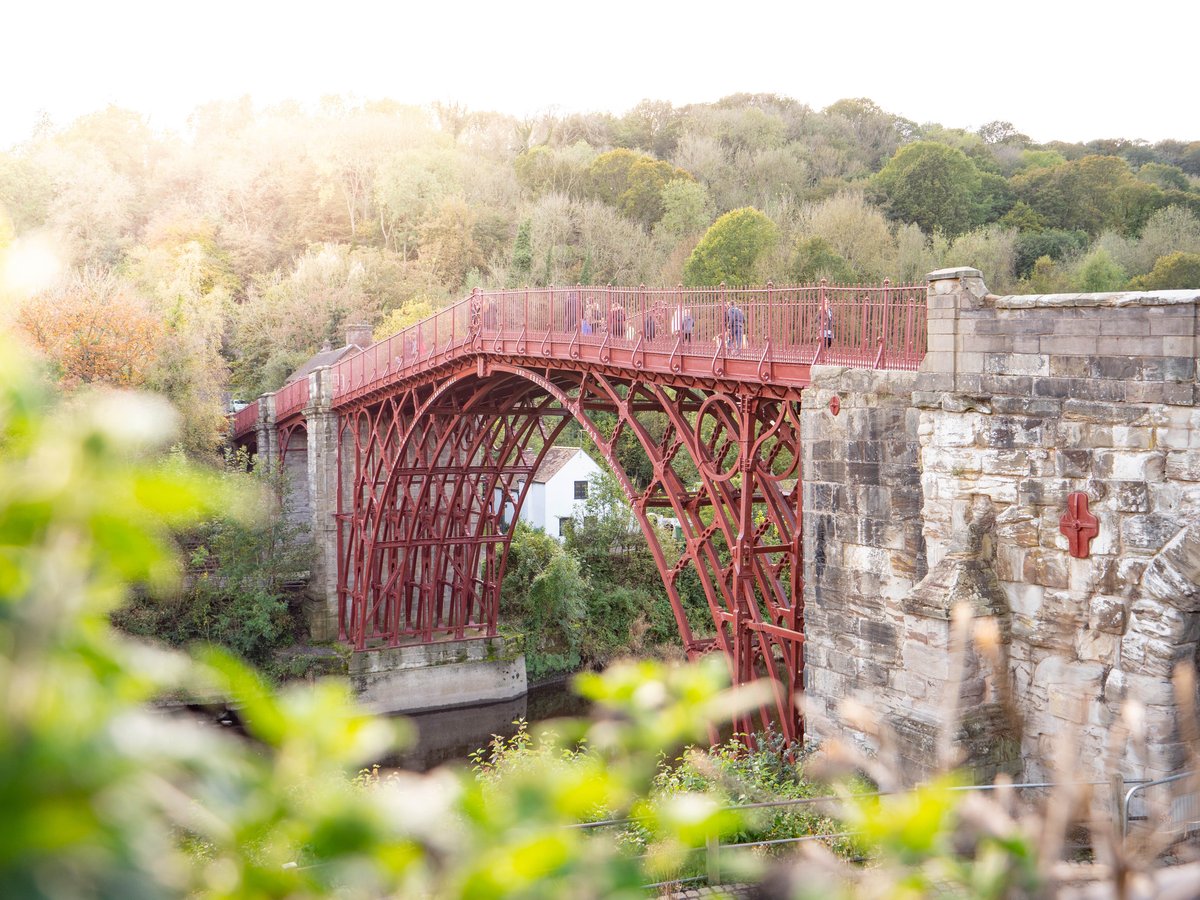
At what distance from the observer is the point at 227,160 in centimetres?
6769

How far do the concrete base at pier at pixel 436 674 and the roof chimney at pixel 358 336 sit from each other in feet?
44.7

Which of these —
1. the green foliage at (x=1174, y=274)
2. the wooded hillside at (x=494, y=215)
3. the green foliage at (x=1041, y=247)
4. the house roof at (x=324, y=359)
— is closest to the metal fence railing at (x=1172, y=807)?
the wooded hillside at (x=494, y=215)

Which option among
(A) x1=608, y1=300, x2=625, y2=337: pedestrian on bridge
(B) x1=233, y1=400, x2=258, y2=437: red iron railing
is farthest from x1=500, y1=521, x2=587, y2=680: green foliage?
(A) x1=608, y1=300, x2=625, y2=337: pedestrian on bridge

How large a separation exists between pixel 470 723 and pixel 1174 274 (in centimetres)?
2411

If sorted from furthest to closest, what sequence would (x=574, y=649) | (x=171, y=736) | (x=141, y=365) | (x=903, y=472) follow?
(x=574, y=649)
(x=141, y=365)
(x=903, y=472)
(x=171, y=736)

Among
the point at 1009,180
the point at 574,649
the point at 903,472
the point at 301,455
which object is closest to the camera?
the point at 903,472

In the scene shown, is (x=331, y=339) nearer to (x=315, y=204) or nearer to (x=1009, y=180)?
(x=315, y=204)

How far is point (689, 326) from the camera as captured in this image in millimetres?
14953

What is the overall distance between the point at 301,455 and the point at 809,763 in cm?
2757

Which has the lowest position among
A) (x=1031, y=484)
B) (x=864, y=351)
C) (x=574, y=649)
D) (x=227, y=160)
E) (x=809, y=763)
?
(x=574, y=649)

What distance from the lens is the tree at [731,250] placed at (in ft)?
132

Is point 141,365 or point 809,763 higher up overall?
point 141,365

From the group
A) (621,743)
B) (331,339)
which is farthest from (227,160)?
(621,743)

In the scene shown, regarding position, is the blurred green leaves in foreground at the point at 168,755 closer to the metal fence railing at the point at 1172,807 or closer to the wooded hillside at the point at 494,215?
the metal fence railing at the point at 1172,807
